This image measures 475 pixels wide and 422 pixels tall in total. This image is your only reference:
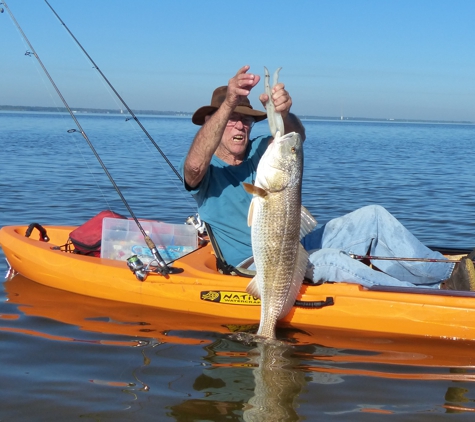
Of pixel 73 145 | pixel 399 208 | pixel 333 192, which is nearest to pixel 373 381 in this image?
pixel 399 208

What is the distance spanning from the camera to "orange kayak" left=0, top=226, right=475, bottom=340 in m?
4.94

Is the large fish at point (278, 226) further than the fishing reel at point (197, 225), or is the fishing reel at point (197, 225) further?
the fishing reel at point (197, 225)

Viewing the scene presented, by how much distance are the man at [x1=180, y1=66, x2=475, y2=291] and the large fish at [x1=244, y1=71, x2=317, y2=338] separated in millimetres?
634

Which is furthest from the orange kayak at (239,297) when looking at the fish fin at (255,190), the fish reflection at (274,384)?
the fish fin at (255,190)

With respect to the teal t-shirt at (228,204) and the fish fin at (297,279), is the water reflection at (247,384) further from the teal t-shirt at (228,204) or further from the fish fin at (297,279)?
the teal t-shirt at (228,204)

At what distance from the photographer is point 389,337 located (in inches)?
201

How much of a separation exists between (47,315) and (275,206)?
272cm

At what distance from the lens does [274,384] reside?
4352 mm

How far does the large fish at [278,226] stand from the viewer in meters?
4.11

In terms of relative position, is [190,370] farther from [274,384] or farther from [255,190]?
[255,190]

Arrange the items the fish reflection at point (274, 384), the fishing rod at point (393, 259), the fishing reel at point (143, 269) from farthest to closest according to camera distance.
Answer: the fishing reel at point (143, 269) → the fishing rod at point (393, 259) → the fish reflection at point (274, 384)

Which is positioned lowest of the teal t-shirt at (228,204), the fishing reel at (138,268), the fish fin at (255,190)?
the fishing reel at (138,268)

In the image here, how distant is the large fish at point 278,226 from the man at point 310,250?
2.08ft

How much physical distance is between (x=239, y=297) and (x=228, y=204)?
78 centimetres
